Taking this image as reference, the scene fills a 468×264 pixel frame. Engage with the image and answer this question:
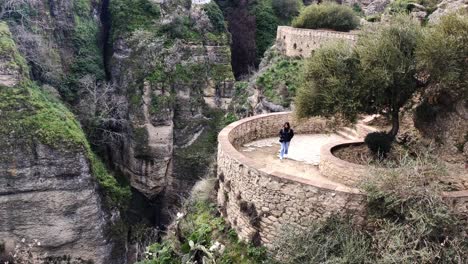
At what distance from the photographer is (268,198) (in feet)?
28.0

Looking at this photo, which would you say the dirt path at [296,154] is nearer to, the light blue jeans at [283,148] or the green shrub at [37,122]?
the light blue jeans at [283,148]

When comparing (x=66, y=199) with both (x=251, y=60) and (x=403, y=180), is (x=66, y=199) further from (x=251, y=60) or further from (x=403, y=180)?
(x=251, y=60)

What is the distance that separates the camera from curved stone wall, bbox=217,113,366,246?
7824mm

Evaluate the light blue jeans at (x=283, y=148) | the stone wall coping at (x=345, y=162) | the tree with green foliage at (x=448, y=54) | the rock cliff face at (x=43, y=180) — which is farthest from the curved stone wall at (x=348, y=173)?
the rock cliff face at (x=43, y=180)

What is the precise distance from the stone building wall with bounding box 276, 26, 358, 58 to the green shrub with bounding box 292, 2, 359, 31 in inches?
55.3

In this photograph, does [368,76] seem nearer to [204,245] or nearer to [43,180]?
[204,245]

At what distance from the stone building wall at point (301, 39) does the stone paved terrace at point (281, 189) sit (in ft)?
40.2

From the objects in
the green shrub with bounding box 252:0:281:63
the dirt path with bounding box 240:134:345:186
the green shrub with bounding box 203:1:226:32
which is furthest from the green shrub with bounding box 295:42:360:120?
the green shrub with bounding box 252:0:281:63

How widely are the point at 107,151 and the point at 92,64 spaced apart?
17.8 feet

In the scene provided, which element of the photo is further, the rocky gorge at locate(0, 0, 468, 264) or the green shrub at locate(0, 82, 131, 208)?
the rocky gorge at locate(0, 0, 468, 264)

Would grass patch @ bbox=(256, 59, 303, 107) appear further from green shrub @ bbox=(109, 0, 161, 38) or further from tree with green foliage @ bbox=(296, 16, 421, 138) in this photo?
tree with green foliage @ bbox=(296, 16, 421, 138)

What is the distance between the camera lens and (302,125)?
43.1ft

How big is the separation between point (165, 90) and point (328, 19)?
10.2m

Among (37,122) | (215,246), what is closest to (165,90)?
(37,122)
